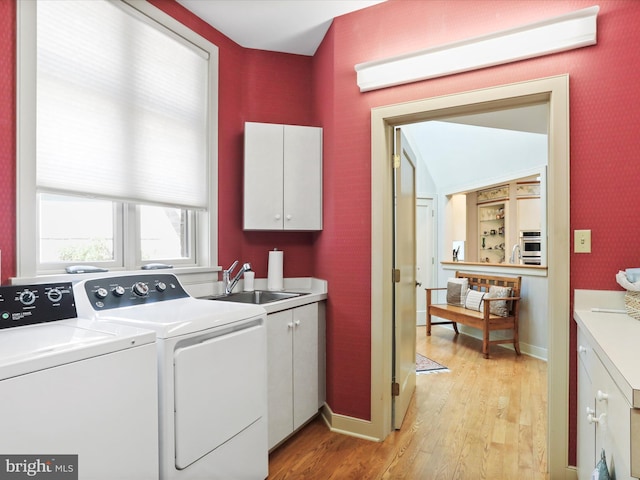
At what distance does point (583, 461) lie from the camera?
1.65m

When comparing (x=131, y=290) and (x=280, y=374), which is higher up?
(x=131, y=290)

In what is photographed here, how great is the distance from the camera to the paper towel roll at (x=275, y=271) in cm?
280

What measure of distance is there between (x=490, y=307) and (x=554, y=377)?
2.65 metres

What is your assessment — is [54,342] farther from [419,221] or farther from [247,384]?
[419,221]

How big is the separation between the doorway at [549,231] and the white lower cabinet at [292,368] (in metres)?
0.39

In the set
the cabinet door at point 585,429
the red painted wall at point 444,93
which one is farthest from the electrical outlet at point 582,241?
the cabinet door at point 585,429

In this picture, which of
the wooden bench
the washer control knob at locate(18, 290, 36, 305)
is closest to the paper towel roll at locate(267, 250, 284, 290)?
the washer control knob at locate(18, 290, 36, 305)

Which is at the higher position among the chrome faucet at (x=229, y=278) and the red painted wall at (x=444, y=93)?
the red painted wall at (x=444, y=93)

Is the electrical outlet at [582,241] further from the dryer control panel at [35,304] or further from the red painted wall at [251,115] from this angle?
the dryer control panel at [35,304]

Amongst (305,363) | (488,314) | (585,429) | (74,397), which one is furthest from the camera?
(488,314)

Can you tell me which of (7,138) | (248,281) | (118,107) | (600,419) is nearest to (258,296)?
(248,281)

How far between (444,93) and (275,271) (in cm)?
161

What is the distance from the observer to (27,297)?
1477 millimetres

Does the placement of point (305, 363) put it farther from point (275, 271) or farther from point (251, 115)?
point (251, 115)
